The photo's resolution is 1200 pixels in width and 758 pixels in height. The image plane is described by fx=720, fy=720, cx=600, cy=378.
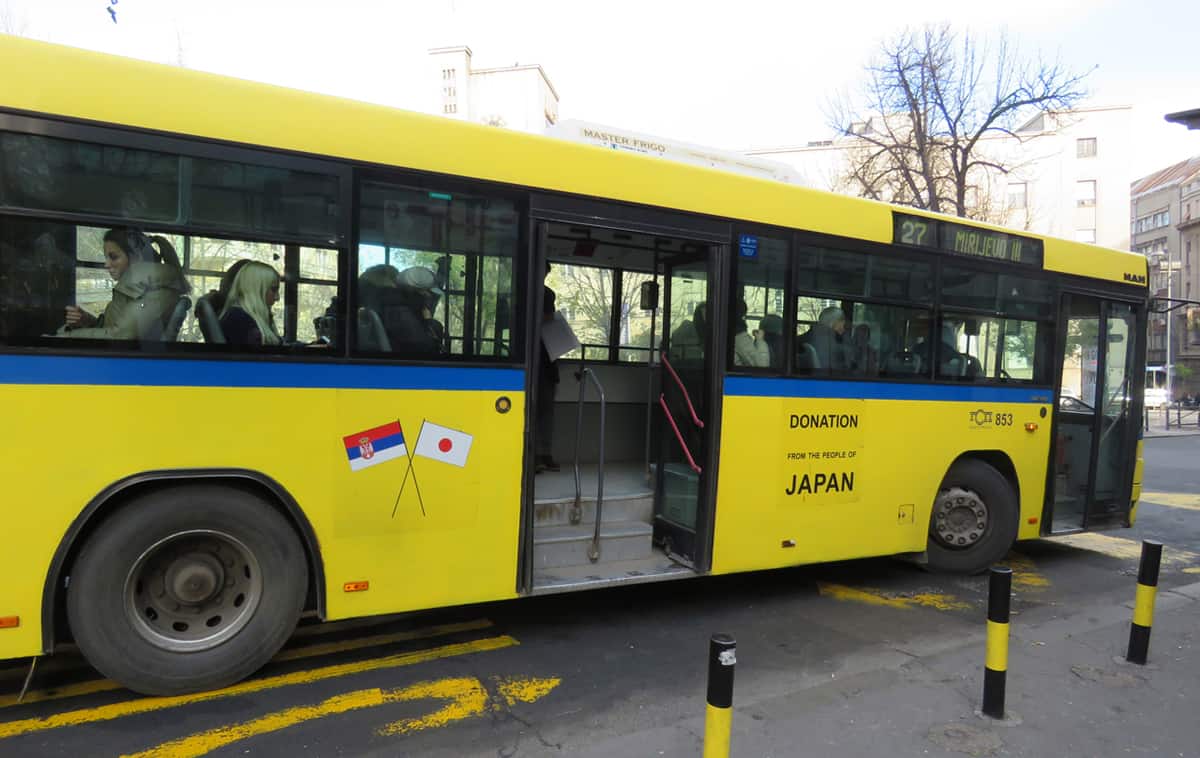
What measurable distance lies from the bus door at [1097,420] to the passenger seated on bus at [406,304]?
6.30m

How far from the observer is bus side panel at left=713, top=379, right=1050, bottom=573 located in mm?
5359

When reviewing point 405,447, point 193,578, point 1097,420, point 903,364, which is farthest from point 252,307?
point 1097,420

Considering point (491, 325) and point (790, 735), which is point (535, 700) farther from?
point (491, 325)

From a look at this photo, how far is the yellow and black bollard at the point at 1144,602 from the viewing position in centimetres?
456

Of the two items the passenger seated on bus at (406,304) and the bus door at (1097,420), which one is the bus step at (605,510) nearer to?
the passenger seated on bus at (406,304)

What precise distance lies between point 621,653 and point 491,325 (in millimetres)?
2284

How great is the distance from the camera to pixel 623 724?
3.73m

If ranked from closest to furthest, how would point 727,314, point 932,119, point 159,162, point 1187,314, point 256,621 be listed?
1. point 159,162
2. point 256,621
3. point 727,314
4. point 932,119
5. point 1187,314

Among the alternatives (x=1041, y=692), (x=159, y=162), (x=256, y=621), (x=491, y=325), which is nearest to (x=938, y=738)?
(x=1041, y=692)

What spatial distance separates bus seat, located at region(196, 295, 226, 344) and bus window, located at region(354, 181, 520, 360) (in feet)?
2.28

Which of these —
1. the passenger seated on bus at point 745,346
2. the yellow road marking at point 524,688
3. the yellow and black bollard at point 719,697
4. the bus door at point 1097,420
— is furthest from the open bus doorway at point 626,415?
the bus door at point 1097,420

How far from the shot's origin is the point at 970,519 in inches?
264

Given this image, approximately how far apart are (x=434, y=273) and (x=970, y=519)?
17.7 ft

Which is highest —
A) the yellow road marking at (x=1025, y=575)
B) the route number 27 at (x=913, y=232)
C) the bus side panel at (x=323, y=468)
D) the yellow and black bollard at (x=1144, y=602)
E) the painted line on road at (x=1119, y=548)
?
the route number 27 at (x=913, y=232)
